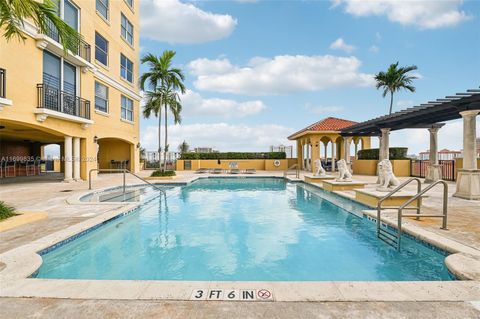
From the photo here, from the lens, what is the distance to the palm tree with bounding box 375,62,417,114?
2855cm

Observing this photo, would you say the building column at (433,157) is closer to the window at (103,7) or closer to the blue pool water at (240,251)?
the blue pool water at (240,251)

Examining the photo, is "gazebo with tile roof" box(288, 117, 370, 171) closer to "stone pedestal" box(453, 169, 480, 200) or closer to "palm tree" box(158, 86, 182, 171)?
"stone pedestal" box(453, 169, 480, 200)

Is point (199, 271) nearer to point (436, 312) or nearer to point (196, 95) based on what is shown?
point (436, 312)

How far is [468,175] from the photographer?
9.71 metres

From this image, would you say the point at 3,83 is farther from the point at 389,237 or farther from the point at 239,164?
the point at 239,164

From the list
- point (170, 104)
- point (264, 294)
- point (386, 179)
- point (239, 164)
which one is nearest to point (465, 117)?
point (386, 179)

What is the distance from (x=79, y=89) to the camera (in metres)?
15.3

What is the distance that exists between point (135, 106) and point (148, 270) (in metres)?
21.3

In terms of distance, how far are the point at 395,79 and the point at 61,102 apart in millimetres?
31078

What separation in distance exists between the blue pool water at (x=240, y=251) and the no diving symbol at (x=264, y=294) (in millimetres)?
1254

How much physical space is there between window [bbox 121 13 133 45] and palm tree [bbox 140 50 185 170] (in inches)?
145

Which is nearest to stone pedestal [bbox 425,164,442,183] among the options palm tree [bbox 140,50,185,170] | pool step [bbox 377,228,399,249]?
pool step [bbox 377,228,399,249]

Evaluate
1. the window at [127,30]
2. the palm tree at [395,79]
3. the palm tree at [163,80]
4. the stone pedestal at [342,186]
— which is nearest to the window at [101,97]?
the palm tree at [163,80]

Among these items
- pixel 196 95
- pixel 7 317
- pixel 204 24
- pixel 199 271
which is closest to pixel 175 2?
pixel 204 24
